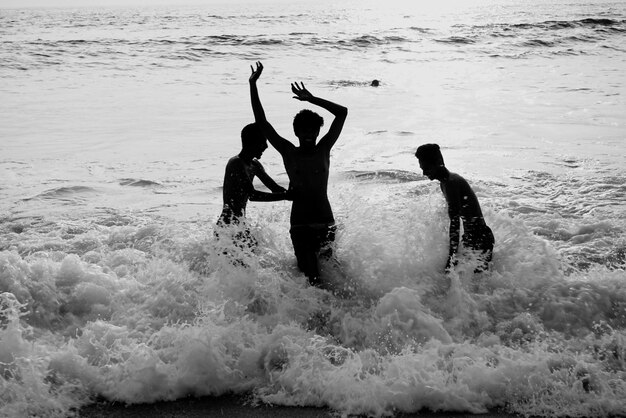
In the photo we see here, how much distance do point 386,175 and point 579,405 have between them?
5519 millimetres

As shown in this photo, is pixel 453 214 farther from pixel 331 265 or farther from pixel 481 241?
pixel 331 265

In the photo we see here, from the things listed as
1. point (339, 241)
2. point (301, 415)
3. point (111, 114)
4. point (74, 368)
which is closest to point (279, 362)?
point (301, 415)

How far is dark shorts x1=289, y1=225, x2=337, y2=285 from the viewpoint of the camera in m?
4.88

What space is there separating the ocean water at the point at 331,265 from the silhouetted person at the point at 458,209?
0.20 m

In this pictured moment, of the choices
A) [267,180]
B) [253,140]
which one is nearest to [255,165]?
[267,180]

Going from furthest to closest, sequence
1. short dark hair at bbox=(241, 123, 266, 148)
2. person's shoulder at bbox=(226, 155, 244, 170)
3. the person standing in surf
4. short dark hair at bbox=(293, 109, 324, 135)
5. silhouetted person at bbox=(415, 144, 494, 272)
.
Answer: person's shoulder at bbox=(226, 155, 244, 170) → short dark hair at bbox=(241, 123, 266, 148) → silhouetted person at bbox=(415, 144, 494, 272) → the person standing in surf → short dark hair at bbox=(293, 109, 324, 135)

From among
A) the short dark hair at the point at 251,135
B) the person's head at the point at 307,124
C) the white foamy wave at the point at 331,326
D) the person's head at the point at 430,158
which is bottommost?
the white foamy wave at the point at 331,326

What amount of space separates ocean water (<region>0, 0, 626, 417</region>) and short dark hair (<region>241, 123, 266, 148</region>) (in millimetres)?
945

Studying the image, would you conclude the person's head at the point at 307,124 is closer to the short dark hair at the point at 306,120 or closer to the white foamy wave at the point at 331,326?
the short dark hair at the point at 306,120

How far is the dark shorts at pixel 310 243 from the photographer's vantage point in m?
4.88

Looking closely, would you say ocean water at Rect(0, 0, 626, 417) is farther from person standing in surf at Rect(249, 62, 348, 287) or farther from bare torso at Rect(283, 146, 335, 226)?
bare torso at Rect(283, 146, 335, 226)

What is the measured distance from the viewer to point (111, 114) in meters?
13.3

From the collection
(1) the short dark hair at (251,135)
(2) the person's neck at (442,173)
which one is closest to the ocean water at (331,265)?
(2) the person's neck at (442,173)

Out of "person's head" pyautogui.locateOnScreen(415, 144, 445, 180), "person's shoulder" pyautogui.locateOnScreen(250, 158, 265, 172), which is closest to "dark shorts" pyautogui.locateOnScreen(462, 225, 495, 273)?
"person's head" pyautogui.locateOnScreen(415, 144, 445, 180)
